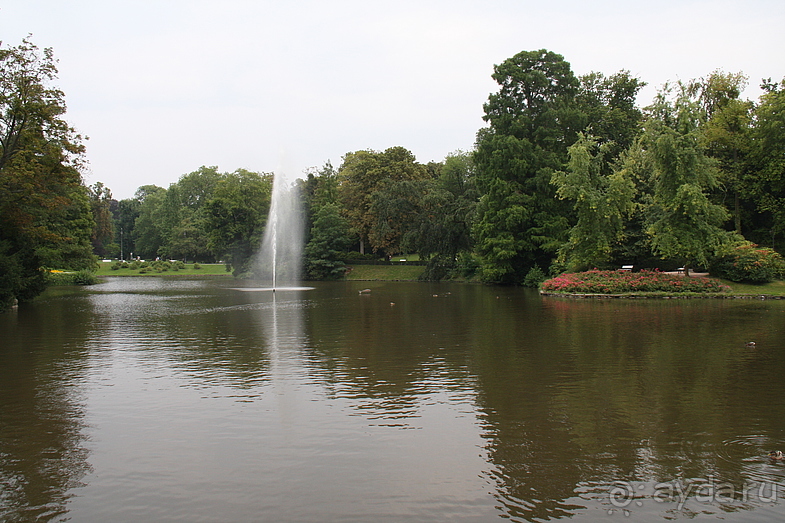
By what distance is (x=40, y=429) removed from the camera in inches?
331

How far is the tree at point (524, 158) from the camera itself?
41656 millimetres

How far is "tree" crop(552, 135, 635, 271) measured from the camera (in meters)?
33.6

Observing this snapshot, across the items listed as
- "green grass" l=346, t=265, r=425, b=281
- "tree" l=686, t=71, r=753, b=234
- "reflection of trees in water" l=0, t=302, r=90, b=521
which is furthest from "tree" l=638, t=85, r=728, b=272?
"green grass" l=346, t=265, r=425, b=281

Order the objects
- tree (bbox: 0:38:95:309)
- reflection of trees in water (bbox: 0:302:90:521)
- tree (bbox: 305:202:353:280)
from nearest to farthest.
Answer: reflection of trees in water (bbox: 0:302:90:521) < tree (bbox: 0:38:95:309) < tree (bbox: 305:202:353:280)

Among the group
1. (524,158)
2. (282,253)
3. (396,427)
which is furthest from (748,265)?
(282,253)

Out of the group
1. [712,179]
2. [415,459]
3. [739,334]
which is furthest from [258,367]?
[712,179]

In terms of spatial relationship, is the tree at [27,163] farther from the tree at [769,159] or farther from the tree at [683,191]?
the tree at [769,159]

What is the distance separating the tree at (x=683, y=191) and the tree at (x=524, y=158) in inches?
367

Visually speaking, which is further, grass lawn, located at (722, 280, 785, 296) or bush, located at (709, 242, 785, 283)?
bush, located at (709, 242, 785, 283)

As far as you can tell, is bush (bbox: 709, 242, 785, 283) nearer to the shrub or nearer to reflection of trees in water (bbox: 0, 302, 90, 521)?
reflection of trees in water (bbox: 0, 302, 90, 521)

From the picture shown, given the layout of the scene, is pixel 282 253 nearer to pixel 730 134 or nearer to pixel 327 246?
pixel 327 246

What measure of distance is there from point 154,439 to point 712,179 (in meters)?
32.1

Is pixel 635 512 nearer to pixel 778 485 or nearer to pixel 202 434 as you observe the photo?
pixel 778 485

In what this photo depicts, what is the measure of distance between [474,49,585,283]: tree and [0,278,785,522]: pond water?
81.5 ft
